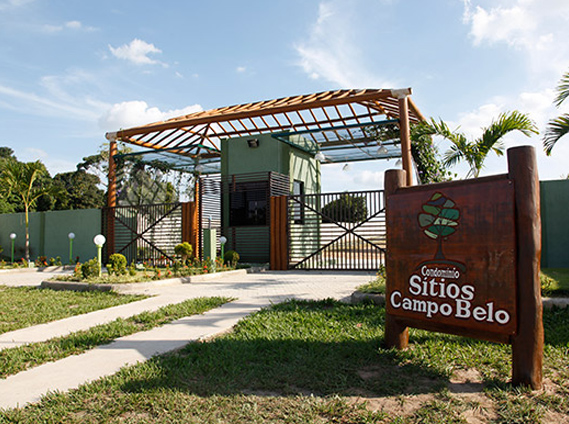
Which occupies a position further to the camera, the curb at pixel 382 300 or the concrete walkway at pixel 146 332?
the curb at pixel 382 300

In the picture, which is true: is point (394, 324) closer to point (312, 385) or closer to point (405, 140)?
point (312, 385)

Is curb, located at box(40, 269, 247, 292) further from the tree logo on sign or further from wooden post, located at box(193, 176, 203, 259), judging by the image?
the tree logo on sign

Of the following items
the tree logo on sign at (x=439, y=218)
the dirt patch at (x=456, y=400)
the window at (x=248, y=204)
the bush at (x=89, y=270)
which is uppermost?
the window at (x=248, y=204)

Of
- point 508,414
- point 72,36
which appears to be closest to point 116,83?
point 72,36

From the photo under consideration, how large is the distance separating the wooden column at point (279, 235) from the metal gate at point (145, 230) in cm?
379

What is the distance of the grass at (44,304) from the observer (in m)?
5.54

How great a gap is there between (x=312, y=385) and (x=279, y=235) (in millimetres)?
9856

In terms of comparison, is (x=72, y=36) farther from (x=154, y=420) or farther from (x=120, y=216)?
(x=154, y=420)

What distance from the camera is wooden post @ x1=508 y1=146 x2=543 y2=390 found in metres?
2.99

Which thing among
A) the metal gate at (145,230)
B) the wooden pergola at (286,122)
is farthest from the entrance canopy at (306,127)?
the metal gate at (145,230)

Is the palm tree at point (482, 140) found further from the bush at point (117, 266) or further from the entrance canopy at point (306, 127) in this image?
the bush at point (117, 266)

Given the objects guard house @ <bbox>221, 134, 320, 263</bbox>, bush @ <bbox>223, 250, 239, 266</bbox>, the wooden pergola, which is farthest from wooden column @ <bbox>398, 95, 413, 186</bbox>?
bush @ <bbox>223, 250, 239, 266</bbox>

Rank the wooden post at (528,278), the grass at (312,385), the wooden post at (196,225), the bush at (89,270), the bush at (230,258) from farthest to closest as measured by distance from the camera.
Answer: the wooden post at (196,225) < the bush at (230,258) < the bush at (89,270) < the wooden post at (528,278) < the grass at (312,385)

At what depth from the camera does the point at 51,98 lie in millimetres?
11789
